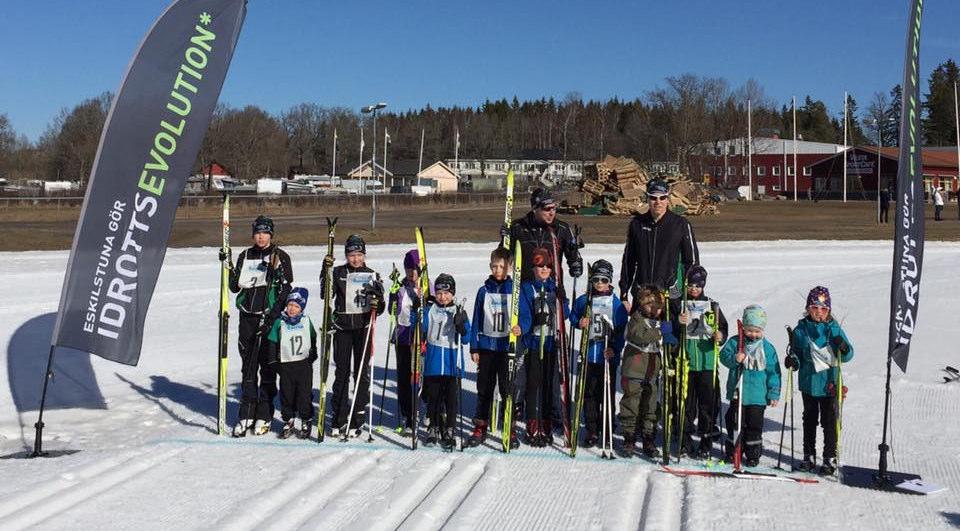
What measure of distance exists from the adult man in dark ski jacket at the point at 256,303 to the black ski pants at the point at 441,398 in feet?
4.38

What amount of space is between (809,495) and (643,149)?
285 ft

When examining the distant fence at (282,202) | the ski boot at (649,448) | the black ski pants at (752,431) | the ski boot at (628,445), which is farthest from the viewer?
the distant fence at (282,202)

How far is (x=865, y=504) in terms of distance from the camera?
5.70 metres

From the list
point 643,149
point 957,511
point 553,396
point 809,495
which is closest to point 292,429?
point 553,396

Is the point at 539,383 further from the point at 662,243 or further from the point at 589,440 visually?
the point at 662,243

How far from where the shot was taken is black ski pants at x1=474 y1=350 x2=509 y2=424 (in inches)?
281

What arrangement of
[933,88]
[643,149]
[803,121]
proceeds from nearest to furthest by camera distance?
[643,149] → [933,88] → [803,121]

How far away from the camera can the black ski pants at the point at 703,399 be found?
6824 millimetres

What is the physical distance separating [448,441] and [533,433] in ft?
2.23

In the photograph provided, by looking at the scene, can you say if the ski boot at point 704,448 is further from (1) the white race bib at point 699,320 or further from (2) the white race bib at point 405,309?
(2) the white race bib at point 405,309

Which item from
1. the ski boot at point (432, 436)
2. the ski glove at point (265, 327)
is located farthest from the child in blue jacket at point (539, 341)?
the ski glove at point (265, 327)

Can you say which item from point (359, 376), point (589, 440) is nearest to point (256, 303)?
point (359, 376)

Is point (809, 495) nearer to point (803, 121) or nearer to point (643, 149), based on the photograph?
point (643, 149)

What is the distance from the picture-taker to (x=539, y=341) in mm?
7125
